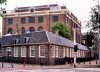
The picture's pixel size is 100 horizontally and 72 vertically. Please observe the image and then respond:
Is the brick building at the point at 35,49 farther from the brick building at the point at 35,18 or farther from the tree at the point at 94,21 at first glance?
the brick building at the point at 35,18

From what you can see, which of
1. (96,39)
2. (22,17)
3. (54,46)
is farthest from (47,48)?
(22,17)

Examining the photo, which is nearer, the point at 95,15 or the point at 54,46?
the point at 95,15

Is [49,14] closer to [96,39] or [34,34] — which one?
[34,34]

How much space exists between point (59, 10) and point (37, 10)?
828 centimetres

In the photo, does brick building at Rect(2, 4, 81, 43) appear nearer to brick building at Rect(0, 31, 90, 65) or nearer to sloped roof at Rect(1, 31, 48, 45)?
sloped roof at Rect(1, 31, 48, 45)

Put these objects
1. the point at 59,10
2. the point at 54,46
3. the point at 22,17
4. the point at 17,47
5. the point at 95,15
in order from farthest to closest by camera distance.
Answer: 1. the point at 22,17
2. the point at 59,10
3. the point at 17,47
4. the point at 54,46
5. the point at 95,15

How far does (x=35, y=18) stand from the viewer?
82.0 metres

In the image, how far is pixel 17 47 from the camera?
43.2m

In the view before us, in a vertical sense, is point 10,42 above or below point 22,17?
below

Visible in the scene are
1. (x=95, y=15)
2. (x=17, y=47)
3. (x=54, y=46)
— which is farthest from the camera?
(x=17, y=47)

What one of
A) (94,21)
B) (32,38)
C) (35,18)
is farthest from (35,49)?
(35,18)

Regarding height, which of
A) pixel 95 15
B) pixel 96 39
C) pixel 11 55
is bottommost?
pixel 11 55

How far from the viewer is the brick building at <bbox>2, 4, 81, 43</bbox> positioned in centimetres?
7950

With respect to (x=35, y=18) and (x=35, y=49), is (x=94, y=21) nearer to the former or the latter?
(x=35, y=49)
